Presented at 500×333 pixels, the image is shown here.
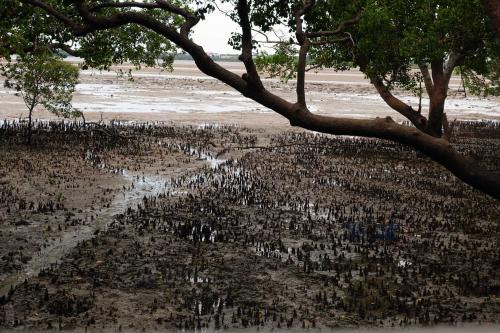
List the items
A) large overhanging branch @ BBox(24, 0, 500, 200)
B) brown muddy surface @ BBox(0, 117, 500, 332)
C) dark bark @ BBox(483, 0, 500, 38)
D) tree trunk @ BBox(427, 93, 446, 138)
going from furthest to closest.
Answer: tree trunk @ BBox(427, 93, 446, 138), brown muddy surface @ BBox(0, 117, 500, 332), dark bark @ BBox(483, 0, 500, 38), large overhanging branch @ BBox(24, 0, 500, 200)

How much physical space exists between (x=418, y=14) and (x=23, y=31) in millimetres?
12595

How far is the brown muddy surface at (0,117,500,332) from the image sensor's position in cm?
648

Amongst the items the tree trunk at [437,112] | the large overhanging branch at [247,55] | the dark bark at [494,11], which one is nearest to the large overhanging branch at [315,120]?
the large overhanging branch at [247,55]

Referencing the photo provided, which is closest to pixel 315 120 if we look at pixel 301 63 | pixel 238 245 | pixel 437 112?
pixel 301 63

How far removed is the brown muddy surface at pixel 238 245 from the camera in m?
6.48

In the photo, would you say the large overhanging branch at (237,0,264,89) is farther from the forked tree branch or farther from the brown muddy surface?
the brown muddy surface

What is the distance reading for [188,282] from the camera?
7.33 metres

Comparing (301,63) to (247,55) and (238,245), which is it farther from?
(238,245)

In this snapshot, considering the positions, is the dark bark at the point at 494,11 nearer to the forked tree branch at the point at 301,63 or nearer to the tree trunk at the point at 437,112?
the forked tree branch at the point at 301,63

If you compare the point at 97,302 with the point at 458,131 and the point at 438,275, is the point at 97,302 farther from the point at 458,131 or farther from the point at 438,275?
the point at 458,131

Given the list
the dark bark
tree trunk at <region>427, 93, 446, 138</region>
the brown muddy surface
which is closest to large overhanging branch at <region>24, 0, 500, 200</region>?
the brown muddy surface

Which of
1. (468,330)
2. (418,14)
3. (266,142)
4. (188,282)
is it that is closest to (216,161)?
(266,142)

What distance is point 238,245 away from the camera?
904 centimetres

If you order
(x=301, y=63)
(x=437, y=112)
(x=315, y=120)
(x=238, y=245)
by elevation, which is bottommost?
(x=238, y=245)
